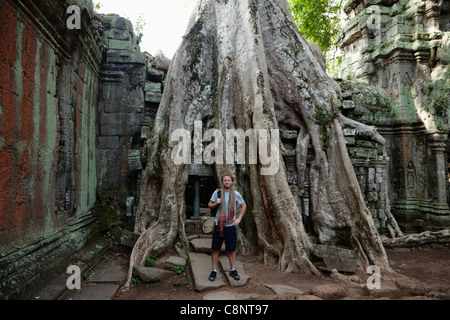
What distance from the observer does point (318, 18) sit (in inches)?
448

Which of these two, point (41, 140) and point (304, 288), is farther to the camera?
point (41, 140)

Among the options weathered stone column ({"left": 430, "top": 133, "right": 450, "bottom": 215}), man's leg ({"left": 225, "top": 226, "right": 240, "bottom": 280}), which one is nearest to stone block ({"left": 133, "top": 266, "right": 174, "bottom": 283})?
man's leg ({"left": 225, "top": 226, "right": 240, "bottom": 280})

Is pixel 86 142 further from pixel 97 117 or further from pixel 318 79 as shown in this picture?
pixel 318 79

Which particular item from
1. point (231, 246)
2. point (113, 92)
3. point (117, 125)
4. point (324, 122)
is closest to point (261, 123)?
point (324, 122)

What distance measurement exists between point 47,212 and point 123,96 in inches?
106

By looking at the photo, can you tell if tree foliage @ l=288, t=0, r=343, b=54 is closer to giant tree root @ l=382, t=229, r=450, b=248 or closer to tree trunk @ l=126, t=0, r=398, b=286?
tree trunk @ l=126, t=0, r=398, b=286

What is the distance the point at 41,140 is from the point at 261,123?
8.13ft

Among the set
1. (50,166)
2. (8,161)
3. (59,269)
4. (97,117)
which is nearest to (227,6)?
(97,117)

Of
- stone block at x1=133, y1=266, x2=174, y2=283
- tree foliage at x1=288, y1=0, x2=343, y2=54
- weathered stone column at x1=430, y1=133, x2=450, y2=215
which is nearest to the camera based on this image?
stone block at x1=133, y1=266, x2=174, y2=283

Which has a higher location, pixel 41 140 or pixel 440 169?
pixel 41 140

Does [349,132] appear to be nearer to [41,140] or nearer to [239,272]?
[239,272]

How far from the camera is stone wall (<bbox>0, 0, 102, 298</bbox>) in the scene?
7.43 feet

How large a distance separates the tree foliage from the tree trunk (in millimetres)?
7387

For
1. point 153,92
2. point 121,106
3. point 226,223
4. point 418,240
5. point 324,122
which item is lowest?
point 418,240
